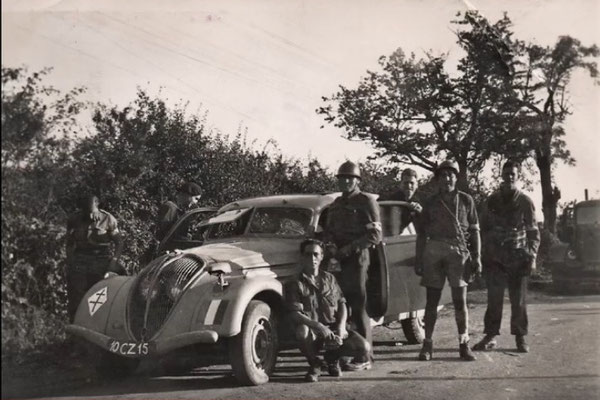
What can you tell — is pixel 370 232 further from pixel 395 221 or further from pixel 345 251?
pixel 395 221

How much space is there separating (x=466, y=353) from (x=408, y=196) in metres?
2.34

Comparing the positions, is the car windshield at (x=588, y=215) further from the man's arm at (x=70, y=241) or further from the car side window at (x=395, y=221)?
the man's arm at (x=70, y=241)

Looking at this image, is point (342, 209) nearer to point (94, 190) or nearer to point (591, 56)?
point (94, 190)

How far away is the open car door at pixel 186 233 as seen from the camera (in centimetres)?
724

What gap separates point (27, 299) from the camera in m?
5.08

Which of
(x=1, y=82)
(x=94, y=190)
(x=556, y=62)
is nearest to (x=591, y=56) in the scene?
(x=556, y=62)

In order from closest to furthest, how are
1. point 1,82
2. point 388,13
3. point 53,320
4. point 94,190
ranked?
point 1,82
point 53,320
point 94,190
point 388,13

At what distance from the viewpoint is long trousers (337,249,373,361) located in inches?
264

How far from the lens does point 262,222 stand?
736cm

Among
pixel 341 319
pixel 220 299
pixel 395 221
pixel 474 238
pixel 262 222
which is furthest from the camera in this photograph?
pixel 395 221

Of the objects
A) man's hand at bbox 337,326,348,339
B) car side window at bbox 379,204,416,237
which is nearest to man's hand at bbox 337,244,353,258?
man's hand at bbox 337,326,348,339

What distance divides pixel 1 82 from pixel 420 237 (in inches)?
172

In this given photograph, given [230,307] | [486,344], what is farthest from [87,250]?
[486,344]

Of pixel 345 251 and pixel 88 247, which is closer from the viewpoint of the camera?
pixel 88 247
